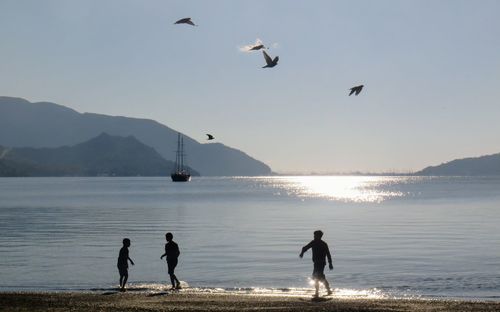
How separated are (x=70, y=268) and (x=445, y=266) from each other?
21549mm

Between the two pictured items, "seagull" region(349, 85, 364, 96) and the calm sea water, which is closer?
"seagull" region(349, 85, 364, 96)

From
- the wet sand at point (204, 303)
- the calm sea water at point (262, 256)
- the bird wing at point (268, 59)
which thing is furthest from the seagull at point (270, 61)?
the calm sea water at point (262, 256)

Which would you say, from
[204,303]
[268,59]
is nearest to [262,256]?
[204,303]

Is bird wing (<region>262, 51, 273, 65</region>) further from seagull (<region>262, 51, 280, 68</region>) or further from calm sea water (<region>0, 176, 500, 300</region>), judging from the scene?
calm sea water (<region>0, 176, 500, 300</region>)

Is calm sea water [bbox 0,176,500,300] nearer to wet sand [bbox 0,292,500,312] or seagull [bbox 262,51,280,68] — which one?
wet sand [bbox 0,292,500,312]

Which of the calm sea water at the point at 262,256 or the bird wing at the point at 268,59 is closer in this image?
the bird wing at the point at 268,59

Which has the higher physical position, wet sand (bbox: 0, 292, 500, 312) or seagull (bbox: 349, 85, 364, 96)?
seagull (bbox: 349, 85, 364, 96)

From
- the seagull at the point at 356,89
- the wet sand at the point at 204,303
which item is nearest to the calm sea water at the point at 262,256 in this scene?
the wet sand at the point at 204,303

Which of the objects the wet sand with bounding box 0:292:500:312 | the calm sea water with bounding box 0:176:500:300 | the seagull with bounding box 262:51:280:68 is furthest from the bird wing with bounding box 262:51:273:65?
the calm sea water with bounding box 0:176:500:300

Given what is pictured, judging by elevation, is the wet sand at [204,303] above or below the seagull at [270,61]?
below

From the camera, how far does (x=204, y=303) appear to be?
939 inches

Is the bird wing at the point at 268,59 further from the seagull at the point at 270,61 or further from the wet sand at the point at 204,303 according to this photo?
the wet sand at the point at 204,303

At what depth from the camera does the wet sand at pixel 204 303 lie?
72.8ft

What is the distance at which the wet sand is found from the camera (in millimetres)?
22203
